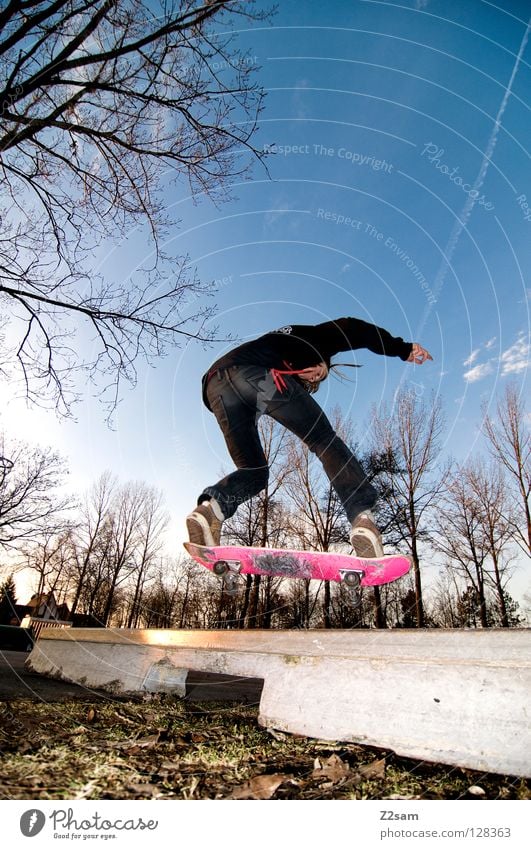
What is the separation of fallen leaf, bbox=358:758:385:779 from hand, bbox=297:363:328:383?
3.13m

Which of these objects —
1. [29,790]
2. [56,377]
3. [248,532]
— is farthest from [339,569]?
[56,377]

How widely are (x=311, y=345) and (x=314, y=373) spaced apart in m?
0.34

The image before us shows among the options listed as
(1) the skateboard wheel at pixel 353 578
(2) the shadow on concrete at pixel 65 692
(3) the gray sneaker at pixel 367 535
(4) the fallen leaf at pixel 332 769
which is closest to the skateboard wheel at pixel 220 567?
(2) the shadow on concrete at pixel 65 692

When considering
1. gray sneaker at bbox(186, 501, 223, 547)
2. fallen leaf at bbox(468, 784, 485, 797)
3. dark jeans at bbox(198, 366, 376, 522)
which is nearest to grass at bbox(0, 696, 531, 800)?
fallen leaf at bbox(468, 784, 485, 797)

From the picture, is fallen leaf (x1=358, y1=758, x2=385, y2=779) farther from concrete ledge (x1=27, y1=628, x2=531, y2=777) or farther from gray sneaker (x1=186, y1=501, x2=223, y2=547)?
gray sneaker (x1=186, y1=501, x2=223, y2=547)

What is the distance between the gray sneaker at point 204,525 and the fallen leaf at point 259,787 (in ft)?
7.32

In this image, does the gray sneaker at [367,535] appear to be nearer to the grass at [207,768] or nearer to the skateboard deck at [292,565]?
the skateboard deck at [292,565]

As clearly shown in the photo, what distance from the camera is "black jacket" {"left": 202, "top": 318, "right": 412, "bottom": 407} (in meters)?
4.22

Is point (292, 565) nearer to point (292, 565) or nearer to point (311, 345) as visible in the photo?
point (292, 565)

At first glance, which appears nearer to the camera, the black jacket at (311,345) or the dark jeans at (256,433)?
the dark jeans at (256,433)

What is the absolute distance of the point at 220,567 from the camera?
4.13 meters

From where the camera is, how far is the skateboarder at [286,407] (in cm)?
377
